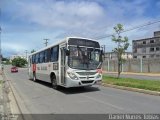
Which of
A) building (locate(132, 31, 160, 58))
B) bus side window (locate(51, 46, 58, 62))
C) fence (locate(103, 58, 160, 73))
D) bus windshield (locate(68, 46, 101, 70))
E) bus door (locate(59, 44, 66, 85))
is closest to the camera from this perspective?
bus windshield (locate(68, 46, 101, 70))

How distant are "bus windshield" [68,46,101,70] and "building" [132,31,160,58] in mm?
70550

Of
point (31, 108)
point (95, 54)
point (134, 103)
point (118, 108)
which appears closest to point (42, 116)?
point (31, 108)

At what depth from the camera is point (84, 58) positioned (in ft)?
54.7

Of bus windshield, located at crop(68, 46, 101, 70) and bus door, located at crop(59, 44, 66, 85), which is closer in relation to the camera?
bus windshield, located at crop(68, 46, 101, 70)

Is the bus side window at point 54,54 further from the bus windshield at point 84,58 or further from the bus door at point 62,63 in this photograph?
the bus windshield at point 84,58

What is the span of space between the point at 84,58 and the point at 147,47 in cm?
7730

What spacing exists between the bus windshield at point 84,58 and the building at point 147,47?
70.5 m

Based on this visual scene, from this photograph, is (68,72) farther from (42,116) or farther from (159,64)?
(159,64)

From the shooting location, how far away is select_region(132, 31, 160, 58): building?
286 feet

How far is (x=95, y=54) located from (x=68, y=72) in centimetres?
223

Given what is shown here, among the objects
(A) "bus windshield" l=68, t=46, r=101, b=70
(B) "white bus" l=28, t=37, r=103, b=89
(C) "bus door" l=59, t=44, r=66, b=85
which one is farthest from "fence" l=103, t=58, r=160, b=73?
(C) "bus door" l=59, t=44, r=66, b=85

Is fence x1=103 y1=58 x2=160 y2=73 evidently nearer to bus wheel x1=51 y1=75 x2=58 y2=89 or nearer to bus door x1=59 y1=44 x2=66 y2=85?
bus wheel x1=51 y1=75 x2=58 y2=89

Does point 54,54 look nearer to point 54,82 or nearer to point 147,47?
point 54,82

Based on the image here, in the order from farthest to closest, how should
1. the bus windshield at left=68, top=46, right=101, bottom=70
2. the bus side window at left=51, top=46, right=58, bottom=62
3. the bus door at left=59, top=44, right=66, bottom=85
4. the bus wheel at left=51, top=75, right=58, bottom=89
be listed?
the bus wheel at left=51, top=75, right=58, bottom=89, the bus side window at left=51, top=46, right=58, bottom=62, the bus door at left=59, top=44, right=66, bottom=85, the bus windshield at left=68, top=46, right=101, bottom=70
